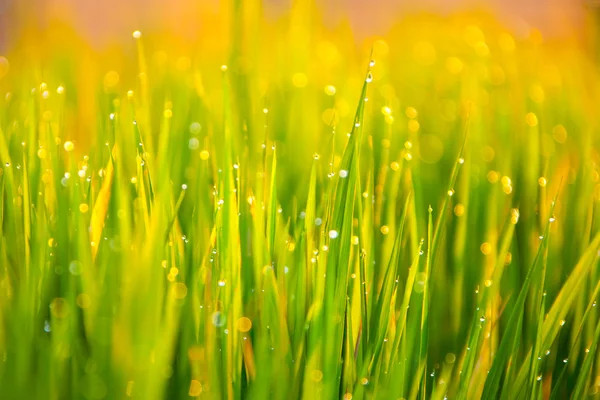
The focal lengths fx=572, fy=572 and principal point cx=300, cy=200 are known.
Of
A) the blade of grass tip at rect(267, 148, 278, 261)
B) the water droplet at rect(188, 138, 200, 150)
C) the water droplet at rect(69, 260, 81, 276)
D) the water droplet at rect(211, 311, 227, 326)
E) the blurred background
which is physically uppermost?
the blurred background

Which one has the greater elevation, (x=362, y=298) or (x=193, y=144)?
(x=193, y=144)

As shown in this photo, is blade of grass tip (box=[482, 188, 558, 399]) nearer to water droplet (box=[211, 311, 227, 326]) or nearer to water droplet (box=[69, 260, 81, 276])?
water droplet (box=[211, 311, 227, 326])

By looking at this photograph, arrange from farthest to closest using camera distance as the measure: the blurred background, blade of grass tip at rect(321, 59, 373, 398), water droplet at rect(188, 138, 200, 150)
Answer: the blurred background < water droplet at rect(188, 138, 200, 150) < blade of grass tip at rect(321, 59, 373, 398)

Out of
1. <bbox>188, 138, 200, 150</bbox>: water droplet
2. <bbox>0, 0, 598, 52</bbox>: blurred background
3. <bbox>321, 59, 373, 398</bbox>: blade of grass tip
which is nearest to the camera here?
<bbox>321, 59, 373, 398</bbox>: blade of grass tip

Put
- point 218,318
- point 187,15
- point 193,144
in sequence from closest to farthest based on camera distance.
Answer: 1. point 218,318
2. point 193,144
3. point 187,15

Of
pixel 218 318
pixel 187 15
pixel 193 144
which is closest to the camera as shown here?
pixel 218 318

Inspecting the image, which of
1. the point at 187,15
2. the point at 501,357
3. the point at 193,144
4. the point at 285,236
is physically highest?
the point at 187,15

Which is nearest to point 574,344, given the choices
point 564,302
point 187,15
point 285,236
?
point 564,302

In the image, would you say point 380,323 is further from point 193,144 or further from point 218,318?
point 193,144

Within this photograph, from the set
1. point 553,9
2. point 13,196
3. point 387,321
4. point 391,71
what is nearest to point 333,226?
point 387,321

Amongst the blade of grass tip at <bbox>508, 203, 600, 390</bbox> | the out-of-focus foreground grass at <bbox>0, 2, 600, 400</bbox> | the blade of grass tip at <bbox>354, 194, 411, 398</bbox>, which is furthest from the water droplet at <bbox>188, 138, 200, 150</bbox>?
the blade of grass tip at <bbox>508, 203, 600, 390</bbox>
